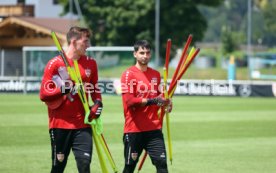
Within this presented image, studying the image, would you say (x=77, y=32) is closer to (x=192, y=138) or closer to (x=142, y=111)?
(x=142, y=111)

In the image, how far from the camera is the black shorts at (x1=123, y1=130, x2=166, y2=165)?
10.4 m

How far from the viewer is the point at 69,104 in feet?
31.4

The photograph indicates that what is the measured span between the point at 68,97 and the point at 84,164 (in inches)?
33.1

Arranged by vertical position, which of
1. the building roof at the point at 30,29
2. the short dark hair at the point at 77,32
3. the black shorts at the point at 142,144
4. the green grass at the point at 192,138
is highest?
the building roof at the point at 30,29

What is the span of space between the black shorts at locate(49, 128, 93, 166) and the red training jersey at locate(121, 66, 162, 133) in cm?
99

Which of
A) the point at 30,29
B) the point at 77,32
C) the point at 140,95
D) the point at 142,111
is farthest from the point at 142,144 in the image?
the point at 30,29

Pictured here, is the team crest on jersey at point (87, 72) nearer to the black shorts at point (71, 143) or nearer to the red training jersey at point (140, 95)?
the black shorts at point (71, 143)

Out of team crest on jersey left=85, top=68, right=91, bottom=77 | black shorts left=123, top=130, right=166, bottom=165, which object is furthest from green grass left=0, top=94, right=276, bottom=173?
team crest on jersey left=85, top=68, right=91, bottom=77

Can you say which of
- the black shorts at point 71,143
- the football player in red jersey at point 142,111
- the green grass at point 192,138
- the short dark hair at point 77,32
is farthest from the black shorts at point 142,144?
the green grass at point 192,138

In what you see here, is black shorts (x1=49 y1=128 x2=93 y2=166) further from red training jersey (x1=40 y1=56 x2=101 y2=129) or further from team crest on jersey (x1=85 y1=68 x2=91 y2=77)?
team crest on jersey (x1=85 y1=68 x2=91 y2=77)

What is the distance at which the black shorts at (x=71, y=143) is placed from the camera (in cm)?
950

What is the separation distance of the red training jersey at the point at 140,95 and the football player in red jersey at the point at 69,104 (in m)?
0.81

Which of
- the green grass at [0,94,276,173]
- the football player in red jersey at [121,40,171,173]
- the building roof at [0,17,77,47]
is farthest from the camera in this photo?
the building roof at [0,17,77,47]

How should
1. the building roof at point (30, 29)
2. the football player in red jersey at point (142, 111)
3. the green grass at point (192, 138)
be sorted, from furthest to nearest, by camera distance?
the building roof at point (30, 29) → the green grass at point (192, 138) → the football player in red jersey at point (142, 111)
